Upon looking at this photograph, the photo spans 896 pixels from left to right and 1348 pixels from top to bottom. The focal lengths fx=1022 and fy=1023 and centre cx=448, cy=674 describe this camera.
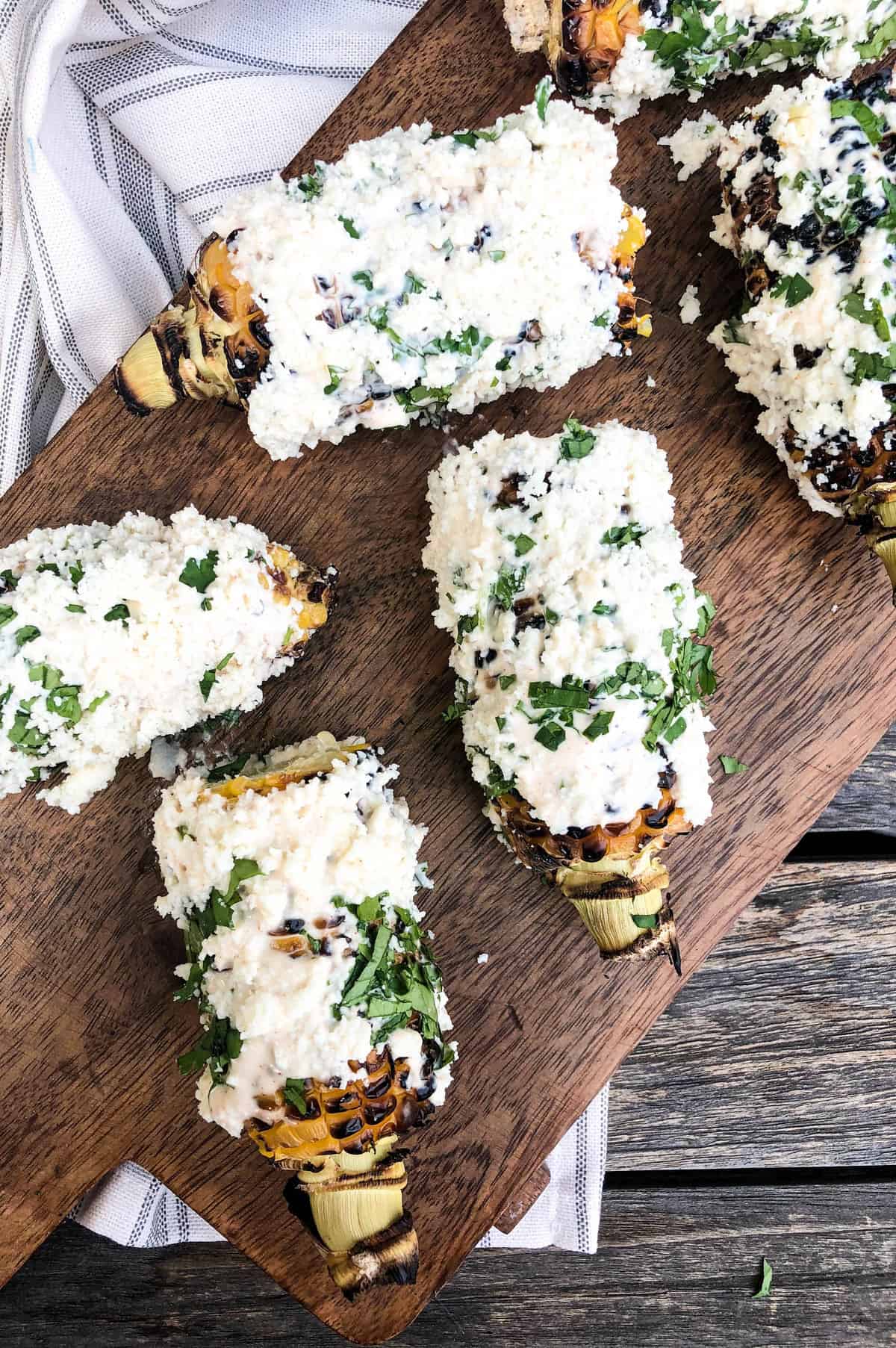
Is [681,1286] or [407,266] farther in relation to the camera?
[681,1286]

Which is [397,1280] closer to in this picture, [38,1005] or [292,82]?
[38,1005]

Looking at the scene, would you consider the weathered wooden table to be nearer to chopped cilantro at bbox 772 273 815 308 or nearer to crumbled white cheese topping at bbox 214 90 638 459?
chopped cilantro at bbox 772 273 815 308

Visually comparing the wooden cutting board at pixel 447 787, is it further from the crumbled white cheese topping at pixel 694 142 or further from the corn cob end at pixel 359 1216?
the corn cob end at pixel 359 1216

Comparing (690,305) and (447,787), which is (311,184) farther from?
(447,787)

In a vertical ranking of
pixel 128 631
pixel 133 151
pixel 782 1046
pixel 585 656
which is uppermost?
pixel 133 151

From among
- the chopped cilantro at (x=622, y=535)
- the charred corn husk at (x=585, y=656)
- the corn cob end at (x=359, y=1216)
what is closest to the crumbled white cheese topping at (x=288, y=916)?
the corn cob end at (x=359, y=1216)

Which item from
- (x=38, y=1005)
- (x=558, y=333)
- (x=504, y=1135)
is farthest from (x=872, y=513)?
(x=38, y=1005)

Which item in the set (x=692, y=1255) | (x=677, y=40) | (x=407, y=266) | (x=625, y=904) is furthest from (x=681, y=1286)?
(x=677, y=40)
